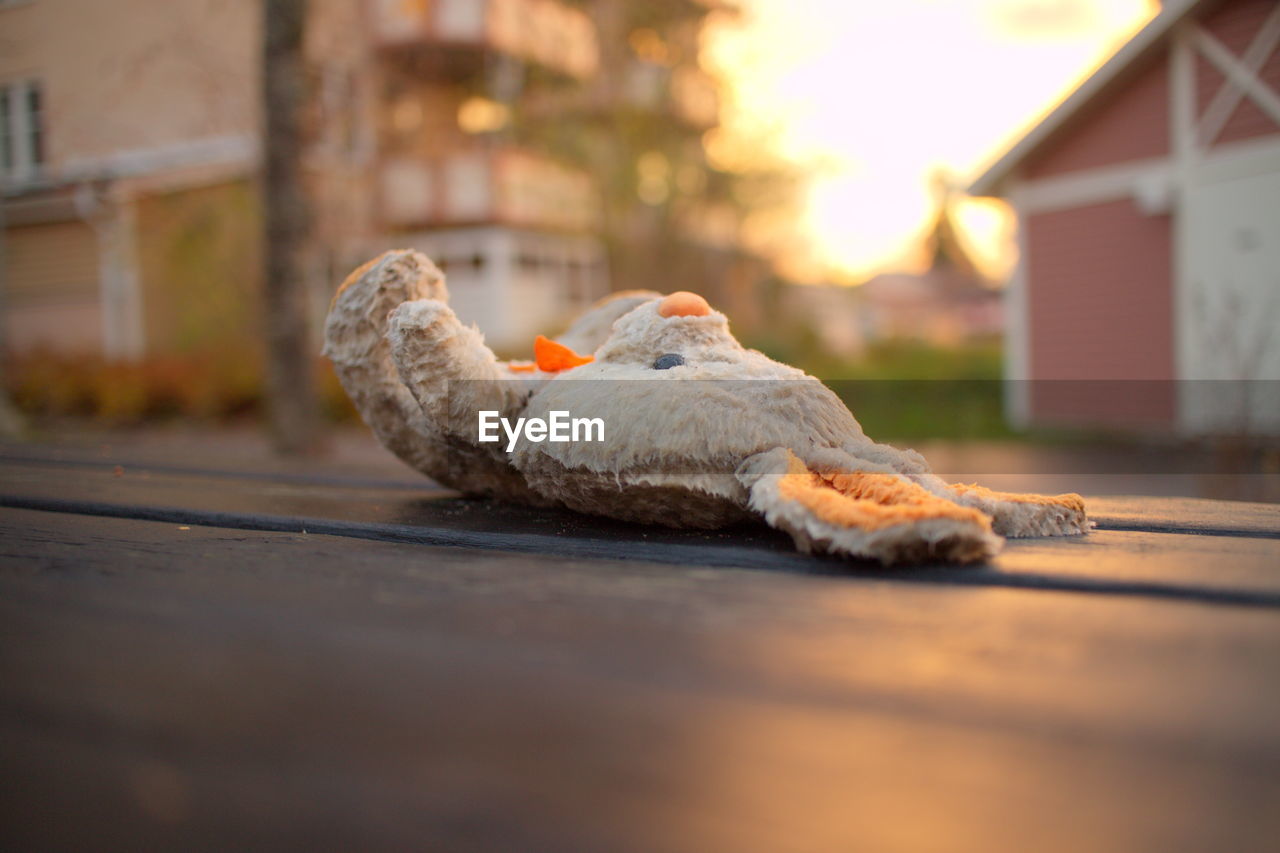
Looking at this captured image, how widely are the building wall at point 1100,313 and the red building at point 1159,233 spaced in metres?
0.01

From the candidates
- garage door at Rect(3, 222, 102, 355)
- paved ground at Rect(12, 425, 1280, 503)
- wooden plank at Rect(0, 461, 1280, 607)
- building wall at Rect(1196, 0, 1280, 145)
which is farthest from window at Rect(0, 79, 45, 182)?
building wall at Rect(1196, 0, 1280, 145)

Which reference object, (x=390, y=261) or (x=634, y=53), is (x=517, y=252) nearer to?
(x=634, y=53)

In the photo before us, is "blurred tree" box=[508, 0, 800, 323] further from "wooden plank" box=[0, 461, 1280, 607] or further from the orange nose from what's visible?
the orange nose

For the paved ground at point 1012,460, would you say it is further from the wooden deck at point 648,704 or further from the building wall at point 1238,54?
the building wall at point 1238,54

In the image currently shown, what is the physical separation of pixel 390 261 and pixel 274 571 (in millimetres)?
644

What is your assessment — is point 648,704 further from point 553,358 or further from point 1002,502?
point 553,358

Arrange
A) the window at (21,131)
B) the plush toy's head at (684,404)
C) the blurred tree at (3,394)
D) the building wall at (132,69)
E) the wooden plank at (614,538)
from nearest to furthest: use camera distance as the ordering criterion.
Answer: the wooden plank at (614,538), the plush toy's head at (684,404), the building wall at (132,69), the window at (21,131), the blurred tree at (3,394)

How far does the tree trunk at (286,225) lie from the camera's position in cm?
569

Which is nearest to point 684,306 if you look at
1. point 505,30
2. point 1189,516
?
point 1189,516

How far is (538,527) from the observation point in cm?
125

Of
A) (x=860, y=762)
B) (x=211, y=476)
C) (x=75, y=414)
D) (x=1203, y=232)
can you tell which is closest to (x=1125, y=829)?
(x=860, y=762)

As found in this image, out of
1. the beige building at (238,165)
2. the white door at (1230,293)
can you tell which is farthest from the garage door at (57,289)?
the white door at (1230,293)

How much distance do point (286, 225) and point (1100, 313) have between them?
6.93m

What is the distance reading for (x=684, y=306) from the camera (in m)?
1.38
